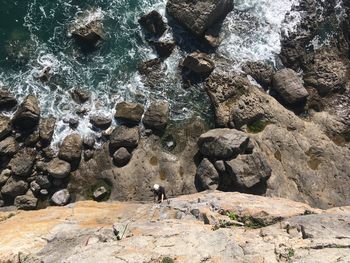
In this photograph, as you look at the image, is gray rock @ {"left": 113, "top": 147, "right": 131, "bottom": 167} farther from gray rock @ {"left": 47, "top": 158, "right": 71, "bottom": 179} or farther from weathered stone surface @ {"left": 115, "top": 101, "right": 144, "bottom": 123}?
gray rock @ {"left": 47, "top": 158, "right": 71, "bottom": 179}

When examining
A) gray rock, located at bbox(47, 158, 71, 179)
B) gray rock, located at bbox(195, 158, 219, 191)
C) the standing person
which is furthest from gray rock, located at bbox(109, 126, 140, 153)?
gray rock, located at bbox(195, 158, 219, 191)

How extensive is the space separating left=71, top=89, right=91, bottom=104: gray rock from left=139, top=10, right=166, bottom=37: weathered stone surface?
792 cm

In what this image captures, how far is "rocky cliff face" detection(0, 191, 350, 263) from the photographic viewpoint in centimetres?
1795

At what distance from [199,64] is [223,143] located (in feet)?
24.3

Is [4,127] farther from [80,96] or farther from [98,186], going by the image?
[98,186]

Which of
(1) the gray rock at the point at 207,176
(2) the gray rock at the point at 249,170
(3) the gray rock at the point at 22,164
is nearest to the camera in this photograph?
(2) the gray rock at the point at 249,170

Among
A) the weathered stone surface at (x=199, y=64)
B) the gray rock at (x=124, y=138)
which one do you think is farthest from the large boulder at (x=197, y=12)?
the gray rock at (x=124, y=138)

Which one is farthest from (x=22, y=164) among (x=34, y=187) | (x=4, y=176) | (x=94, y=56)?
(x=94, y=56)

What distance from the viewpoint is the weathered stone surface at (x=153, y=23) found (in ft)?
116

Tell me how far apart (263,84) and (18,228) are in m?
23.1

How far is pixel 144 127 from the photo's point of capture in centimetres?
3412

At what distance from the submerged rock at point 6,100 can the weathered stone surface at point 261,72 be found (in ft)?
65.0

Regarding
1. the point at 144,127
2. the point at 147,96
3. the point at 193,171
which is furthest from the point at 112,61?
the point at 193,171

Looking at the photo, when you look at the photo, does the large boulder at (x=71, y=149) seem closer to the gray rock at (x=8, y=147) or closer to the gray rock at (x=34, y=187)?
the gray rock at (x=34, y=187)
